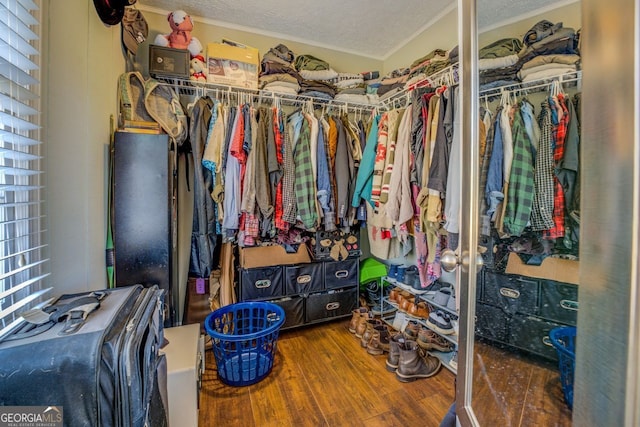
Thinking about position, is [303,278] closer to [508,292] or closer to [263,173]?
[263,173]

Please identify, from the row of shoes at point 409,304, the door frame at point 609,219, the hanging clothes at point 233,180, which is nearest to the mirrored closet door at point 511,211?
the door frame at point 609,219

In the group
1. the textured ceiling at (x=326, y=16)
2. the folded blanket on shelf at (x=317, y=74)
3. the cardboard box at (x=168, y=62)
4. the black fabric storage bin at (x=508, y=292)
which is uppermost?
the textured ceiling at (x=326, y=16)

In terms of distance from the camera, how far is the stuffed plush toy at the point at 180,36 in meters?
1.82

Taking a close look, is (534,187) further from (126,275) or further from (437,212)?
(126,275)

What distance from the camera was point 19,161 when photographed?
75 cm

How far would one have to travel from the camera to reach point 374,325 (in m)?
2.00

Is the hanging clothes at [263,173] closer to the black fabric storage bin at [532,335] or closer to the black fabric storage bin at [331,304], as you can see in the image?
the black fabric storage bin at [331,304]

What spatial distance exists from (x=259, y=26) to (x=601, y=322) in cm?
262

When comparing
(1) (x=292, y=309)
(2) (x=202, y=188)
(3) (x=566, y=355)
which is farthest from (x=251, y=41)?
(3) (x=566, y=355)

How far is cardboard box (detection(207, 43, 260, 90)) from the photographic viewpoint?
190 centimetres

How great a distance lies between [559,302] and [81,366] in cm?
97

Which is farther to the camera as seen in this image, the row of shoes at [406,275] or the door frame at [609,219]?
the row of shoes at [406,275]

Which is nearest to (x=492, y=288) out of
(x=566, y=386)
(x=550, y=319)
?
(x=550, y=319)
